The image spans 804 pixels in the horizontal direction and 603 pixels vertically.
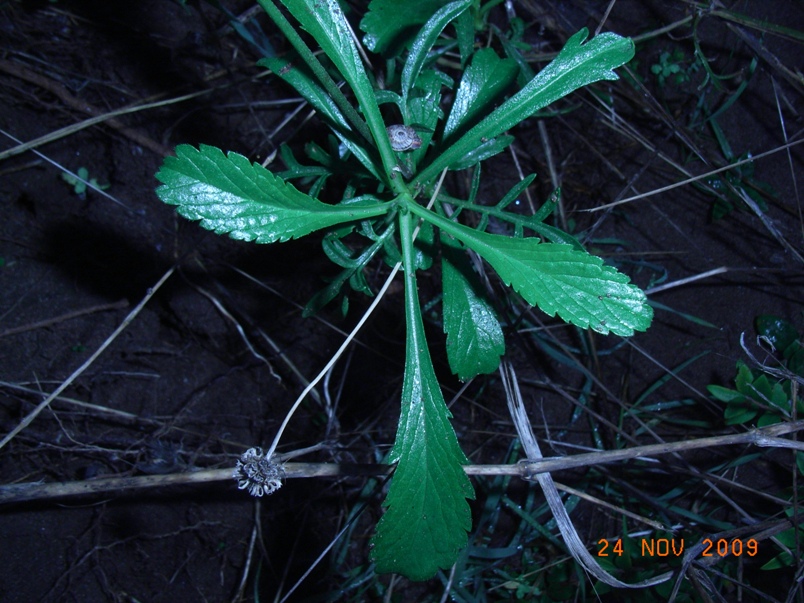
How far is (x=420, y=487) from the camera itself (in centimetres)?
118

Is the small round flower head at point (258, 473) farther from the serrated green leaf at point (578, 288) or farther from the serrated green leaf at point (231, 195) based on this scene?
the serrated green leaf at point (578, 288)

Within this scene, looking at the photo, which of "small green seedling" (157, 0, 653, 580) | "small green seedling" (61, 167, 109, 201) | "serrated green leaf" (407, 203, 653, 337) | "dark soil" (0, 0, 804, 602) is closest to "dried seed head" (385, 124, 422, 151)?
"small green seedling" (157, 0, 653, 580)

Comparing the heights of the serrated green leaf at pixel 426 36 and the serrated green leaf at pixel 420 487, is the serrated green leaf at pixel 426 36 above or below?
above

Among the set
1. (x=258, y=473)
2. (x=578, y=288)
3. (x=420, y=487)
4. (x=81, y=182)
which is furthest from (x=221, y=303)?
(x=578, y=288)

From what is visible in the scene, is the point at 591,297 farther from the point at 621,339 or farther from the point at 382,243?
the point at 621,339

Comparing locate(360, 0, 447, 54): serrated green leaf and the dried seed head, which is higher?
locate(360, 0, 447, 54): serrated green leaf

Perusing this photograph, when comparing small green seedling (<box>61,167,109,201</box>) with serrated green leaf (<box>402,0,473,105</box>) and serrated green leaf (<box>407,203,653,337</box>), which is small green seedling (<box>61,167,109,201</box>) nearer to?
serrated green leaf (<box>402,0,473,105</box>)

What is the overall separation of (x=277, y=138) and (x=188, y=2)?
0.58 metres

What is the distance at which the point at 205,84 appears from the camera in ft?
6.31

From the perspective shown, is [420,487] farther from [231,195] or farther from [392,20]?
[392,20]

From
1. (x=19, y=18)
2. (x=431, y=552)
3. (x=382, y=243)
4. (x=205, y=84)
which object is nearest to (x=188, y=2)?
(x=205, y=84)

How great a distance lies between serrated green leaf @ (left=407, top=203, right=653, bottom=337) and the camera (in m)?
1.02

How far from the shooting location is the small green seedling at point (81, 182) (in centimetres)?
183

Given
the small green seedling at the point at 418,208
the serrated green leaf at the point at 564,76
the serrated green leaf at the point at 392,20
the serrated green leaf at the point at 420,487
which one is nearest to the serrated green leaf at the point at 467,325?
the small green seedling at the point at 418,208
